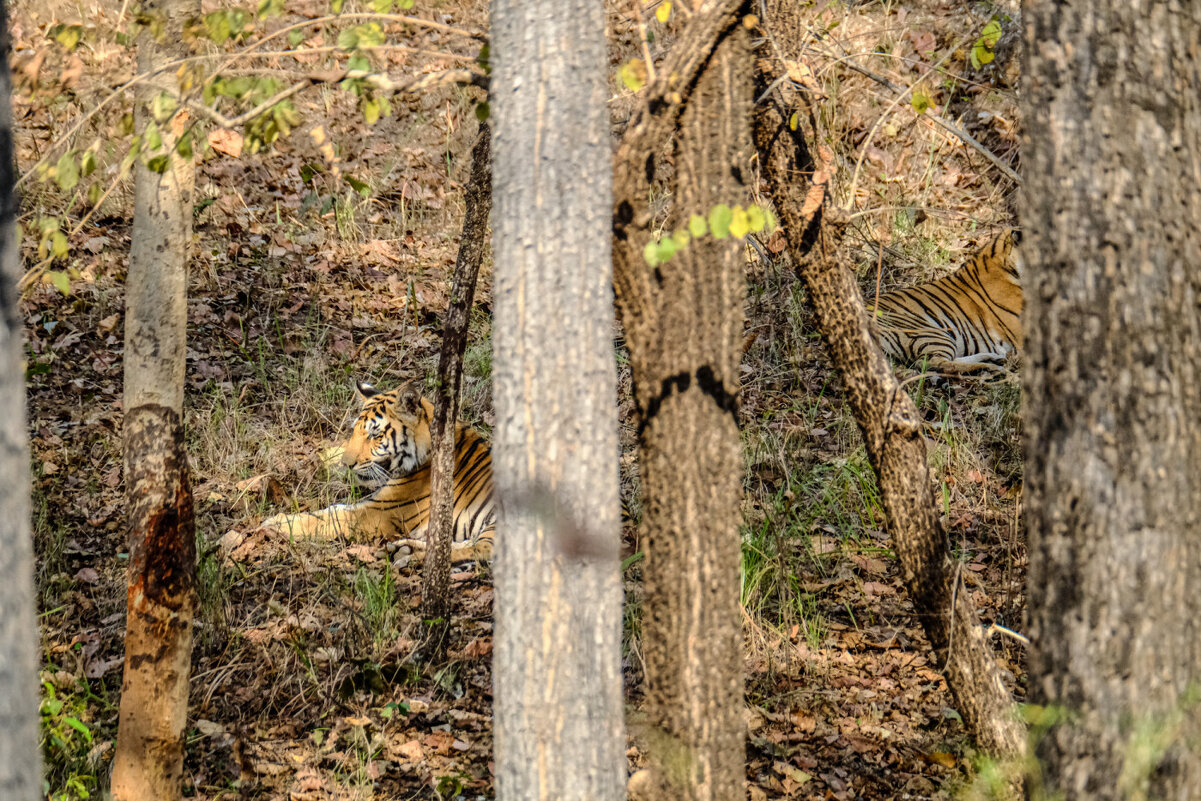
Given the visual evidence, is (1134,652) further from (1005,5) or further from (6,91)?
(1005,5)

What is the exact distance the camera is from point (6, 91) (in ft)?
5.70

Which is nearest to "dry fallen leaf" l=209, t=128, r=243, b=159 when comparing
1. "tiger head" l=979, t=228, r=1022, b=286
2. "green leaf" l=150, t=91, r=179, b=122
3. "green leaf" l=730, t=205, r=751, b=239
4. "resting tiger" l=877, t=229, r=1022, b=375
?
"green leaf" l=150, t=91, r=179, b=122

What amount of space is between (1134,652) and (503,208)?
1.74 metres

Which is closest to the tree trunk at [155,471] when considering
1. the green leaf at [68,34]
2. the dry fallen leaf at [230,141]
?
the dry fallen leaf at [230,141]

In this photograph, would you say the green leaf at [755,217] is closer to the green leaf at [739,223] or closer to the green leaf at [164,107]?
the green leaf at [739,223]

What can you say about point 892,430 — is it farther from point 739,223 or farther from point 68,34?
point 68,34

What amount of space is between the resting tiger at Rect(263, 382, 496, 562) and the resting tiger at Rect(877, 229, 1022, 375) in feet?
10.0

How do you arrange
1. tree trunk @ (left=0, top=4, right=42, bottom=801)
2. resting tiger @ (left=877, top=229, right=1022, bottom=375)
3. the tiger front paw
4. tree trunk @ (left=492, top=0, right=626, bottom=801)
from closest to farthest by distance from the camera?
tree trunk @ (left=0, top=4, right=42, bottom=801)
tree trunk @ (left=492, top=0, right=626, bottom=801)
the tiger front paw
resting tiger @ (left=877, top=229, right=1022, bottom=375)

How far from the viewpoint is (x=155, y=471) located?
366 centimetres

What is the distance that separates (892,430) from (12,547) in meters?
2.66

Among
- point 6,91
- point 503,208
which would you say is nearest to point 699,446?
point 503,208

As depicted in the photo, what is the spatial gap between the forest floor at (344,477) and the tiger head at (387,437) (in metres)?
0.22

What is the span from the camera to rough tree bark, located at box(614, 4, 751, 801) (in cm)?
282

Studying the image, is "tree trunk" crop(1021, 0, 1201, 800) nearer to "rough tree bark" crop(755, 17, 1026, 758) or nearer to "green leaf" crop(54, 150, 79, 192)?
"rough tree bark" crop(755, 17, 1026, 758)
